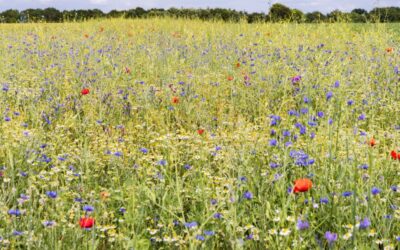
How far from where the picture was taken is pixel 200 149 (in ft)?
9.78

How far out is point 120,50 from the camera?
738 cm

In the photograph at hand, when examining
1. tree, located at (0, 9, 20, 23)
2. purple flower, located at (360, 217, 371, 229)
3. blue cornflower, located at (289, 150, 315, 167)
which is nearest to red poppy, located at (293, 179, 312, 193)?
purple flower, located at (360, 217, 371, 229)

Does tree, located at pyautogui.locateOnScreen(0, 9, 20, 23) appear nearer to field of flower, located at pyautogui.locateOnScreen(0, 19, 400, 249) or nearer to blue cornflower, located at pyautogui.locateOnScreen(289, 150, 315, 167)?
field of flower, located at pyautogui.locateOnScreen(0, 19, 400, 249)

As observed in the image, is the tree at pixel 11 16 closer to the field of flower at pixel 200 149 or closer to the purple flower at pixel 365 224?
the field of flower at pixel 200 149

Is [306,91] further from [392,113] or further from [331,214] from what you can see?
[331,214]

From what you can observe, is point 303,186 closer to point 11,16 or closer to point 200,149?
point 200,149

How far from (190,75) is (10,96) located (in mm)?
1984

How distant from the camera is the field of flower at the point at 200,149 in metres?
2.13

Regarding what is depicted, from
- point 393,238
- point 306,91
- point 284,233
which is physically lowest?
point 393,238

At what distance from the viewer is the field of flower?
213 cm

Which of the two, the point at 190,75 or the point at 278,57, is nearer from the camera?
the point at 190,75

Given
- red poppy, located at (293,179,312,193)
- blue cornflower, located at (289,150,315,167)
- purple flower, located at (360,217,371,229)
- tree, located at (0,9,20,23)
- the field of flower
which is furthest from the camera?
tree, located at (0,9,20,23)

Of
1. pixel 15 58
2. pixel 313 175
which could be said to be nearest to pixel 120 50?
pixel 15 58

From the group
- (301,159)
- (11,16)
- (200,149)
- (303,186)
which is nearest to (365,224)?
(303,186)
